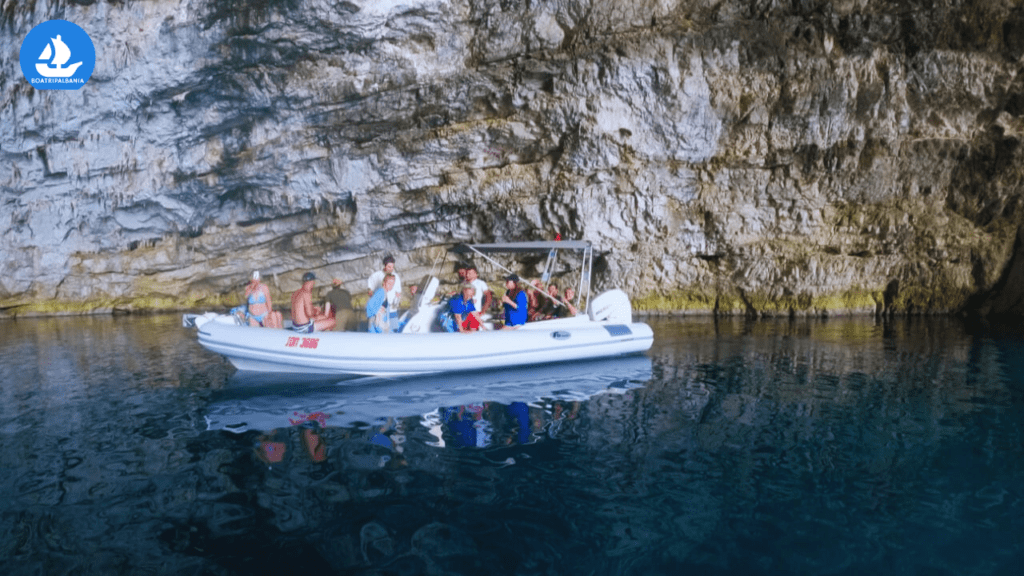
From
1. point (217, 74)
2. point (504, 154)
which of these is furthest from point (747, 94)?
point (217, 74)

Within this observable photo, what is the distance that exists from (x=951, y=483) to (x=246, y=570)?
5.16 meters

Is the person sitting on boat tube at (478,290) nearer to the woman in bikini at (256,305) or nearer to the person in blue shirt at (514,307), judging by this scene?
the person in blue shirt at (514,307)

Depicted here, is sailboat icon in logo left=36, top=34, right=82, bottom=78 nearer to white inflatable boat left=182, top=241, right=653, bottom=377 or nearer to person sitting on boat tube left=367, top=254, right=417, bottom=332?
white inflatable boat left=182, top=241, right=653, bottom=377

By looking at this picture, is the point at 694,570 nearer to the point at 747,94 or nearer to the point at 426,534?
the point at 426,534

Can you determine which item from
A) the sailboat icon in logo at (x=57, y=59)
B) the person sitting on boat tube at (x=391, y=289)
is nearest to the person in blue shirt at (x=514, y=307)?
the person sitting on boat tube at (x=391, y=289)

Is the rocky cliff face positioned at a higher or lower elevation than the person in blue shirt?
higher

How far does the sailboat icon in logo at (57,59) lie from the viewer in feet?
56.3

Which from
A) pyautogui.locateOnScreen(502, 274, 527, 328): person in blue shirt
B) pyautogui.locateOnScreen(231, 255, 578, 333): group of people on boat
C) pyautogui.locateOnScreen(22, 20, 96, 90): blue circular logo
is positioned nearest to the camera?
pyautogui.locateOnScreen(231, 255, 578, 333): group of people on boat

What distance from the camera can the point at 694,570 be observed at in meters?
3.39

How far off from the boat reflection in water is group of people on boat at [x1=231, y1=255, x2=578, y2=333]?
94 centimetres

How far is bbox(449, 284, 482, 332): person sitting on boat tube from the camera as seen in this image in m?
9.58

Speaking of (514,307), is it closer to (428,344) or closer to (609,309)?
(609,309)

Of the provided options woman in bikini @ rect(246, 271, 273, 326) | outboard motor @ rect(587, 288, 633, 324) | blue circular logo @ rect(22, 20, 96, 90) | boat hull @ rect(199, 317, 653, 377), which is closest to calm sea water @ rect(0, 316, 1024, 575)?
boat hull @ rect(199, 317, 653, 377)

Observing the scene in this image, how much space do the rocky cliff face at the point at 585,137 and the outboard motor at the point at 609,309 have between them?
9982 mm
